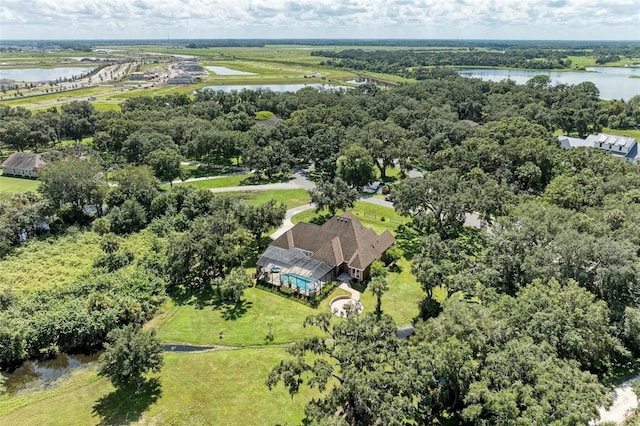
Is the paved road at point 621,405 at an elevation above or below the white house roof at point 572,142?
below

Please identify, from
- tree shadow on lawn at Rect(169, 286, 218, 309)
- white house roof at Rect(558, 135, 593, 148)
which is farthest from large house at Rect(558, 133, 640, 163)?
tree shadow on lawn at Rect(169, 286, 218, 309)

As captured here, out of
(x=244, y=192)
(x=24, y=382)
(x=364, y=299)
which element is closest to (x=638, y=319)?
(x=364, y=299)

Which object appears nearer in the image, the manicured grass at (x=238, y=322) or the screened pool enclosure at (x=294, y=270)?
the manicured grass at (x=238, y=322)

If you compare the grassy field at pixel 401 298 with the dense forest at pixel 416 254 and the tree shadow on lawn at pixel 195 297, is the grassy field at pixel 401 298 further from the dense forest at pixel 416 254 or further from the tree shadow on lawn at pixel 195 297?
the tree shadow on lawn at pixel 195 297

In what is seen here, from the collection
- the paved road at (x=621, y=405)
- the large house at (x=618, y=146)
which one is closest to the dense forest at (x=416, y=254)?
the paved road at (x=621, y=405)

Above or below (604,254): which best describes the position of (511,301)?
below

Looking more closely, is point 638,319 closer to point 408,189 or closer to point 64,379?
point 408,189
